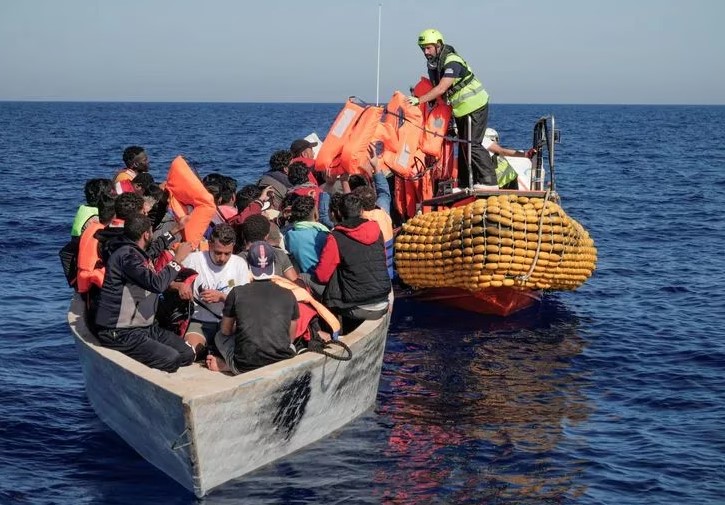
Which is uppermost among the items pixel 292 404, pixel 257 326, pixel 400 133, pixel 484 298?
pixel 400 133

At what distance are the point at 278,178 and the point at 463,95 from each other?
2.86 m

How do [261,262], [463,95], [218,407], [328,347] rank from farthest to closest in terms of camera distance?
[463,95]
[328,347]
[261,262]
[218,407]

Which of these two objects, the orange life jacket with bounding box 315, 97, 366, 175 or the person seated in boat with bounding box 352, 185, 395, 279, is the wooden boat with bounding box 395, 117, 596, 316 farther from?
the person seated in boat with bounding box 352, 185, 395, 279

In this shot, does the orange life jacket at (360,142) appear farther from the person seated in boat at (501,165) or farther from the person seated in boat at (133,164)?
the person seated in boat at (133,164)

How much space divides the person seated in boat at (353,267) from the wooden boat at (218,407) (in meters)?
0.41

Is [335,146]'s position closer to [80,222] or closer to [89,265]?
[80,222]

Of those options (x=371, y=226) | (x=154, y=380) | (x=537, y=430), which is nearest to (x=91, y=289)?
(x=154, y=380)

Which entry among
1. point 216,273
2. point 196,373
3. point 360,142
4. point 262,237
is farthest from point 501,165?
point 196,373

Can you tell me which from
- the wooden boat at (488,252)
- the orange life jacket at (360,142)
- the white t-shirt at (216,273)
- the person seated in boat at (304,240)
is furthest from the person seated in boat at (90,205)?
the wooden boat at (488,252)

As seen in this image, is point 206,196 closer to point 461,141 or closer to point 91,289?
point 91,289

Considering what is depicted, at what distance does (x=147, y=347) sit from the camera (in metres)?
7.77

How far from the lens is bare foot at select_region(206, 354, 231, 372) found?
25.6ft

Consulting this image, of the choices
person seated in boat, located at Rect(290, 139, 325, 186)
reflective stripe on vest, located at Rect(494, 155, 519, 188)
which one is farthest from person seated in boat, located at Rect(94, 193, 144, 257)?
reflective stripe on vest, located at Rect(494, 155, 519, 188)

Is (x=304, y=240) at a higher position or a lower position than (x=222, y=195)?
lower
